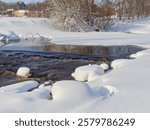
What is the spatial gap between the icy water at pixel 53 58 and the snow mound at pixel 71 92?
3613 mm

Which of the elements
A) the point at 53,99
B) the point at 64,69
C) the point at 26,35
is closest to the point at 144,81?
the point at 53,99

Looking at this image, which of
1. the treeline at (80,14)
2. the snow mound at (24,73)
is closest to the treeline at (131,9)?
the treeline at (80,14)

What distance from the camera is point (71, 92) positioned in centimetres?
596

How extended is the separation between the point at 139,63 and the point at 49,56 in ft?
19.6

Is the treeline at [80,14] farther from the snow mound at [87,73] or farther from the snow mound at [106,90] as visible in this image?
the snow mound at [106,90]

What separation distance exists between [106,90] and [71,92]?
0.84 meters

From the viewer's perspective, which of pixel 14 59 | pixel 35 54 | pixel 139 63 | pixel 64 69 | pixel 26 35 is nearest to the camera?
pixel 139 63

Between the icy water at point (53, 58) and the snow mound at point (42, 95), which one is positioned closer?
the snow mound at point (42, 95)

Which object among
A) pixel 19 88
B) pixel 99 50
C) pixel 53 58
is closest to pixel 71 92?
pixel 19 88

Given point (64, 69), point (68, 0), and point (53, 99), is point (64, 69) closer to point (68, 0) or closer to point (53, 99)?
point (53, 99)

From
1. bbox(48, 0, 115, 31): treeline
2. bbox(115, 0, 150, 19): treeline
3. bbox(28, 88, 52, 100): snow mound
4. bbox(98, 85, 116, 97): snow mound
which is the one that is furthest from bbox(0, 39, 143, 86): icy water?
bbox(115, 0, 150, 19): treeline

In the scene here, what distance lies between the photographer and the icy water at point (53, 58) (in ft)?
35.7

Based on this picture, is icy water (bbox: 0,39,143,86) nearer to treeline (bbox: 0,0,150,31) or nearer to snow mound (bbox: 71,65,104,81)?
snow mound (bbox: 71,65,104,81)

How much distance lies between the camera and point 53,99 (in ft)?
19.1
